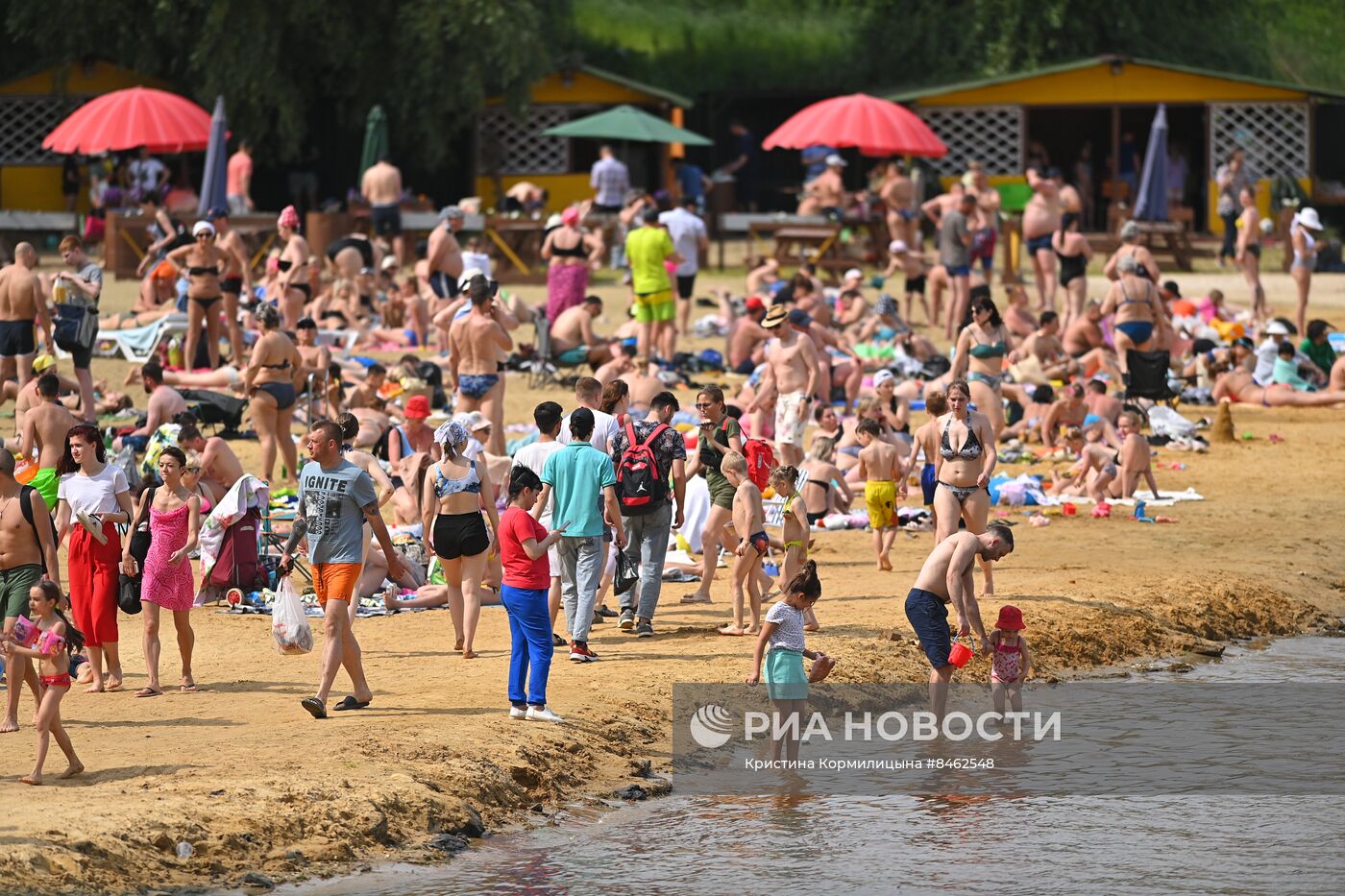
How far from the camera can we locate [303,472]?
9.73m

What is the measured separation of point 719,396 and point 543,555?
256cm

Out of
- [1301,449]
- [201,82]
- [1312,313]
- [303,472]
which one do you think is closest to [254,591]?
[303,472]

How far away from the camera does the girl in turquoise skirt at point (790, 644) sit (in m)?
9.57

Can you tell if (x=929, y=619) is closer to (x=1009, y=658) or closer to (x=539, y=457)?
(x=1009, y=658)

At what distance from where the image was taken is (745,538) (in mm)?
11398

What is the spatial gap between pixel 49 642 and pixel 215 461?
3913 millimetres

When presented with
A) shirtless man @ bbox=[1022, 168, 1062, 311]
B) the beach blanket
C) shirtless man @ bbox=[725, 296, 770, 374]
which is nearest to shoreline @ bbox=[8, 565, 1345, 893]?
the beach blanket

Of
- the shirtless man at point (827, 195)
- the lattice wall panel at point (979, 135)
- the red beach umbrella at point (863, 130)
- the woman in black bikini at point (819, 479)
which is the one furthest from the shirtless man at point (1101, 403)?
the lattice wall panel at point (979, 135)

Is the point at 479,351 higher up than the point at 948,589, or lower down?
higher up

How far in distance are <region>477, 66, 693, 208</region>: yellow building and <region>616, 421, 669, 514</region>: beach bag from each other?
20398 millimetres

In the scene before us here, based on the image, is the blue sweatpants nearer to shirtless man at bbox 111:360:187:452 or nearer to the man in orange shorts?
the man in orange shorts

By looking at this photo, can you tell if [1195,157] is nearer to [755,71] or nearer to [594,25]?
[755,71]

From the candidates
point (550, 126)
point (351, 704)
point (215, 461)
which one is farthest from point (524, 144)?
point (351, 704)

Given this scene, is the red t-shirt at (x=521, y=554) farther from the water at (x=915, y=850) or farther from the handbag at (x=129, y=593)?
the handbag at (x=129, y=593)
